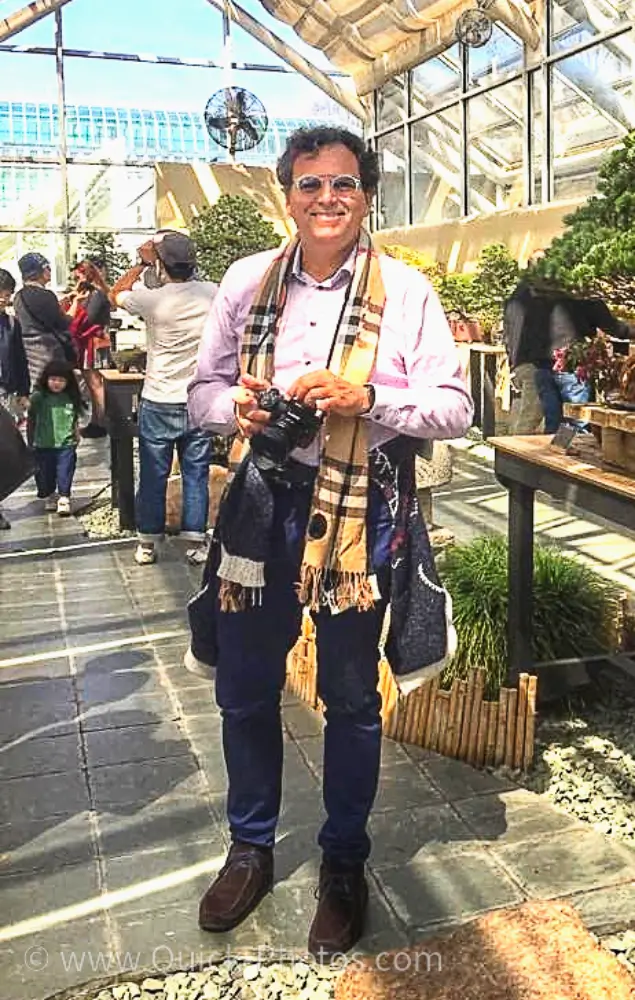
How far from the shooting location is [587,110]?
32.1 feet

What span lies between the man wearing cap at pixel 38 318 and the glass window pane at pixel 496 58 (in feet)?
23.1

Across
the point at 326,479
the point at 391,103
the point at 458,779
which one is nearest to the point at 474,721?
the point at 458,779

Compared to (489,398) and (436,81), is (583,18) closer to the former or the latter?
(436,81)

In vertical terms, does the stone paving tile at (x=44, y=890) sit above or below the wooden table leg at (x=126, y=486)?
below

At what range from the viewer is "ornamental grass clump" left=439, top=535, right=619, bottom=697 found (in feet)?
9.36

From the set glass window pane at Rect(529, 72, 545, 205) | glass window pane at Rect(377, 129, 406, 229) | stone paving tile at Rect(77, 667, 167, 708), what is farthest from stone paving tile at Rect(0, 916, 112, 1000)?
glass window pane at Rect(377, 129, 406, 229)

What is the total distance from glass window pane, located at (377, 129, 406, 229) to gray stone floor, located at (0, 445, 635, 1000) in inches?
459

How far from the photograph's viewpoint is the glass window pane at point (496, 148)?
11109 millimetres

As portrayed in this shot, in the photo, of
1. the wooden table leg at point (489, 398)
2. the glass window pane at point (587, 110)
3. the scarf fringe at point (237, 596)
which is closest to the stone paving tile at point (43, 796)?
A: the scarf fringe at point (237, 596)

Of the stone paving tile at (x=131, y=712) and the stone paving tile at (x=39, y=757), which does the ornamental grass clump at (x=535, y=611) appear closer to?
Answer: the stone paving tile at (x=131, y=712)

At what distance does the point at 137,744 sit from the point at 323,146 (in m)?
1.64

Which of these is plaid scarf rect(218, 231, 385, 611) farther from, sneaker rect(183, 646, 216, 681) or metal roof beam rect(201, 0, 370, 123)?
metal roof beam rect(201, 0, 370, 123)

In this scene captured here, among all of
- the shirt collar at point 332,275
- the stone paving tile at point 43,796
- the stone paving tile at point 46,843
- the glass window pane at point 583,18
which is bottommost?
the stone paving tile at point 46,843

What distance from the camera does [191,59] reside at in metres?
15.0
